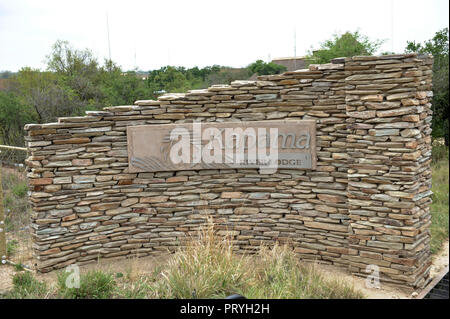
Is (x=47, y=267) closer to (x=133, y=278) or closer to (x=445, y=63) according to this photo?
(x=133, y=278)

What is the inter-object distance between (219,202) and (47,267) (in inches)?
110

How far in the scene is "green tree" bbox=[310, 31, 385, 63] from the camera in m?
13.3

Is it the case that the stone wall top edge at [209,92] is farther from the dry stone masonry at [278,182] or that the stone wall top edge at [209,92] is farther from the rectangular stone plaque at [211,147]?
the rectangular stone plaque at [211,147]

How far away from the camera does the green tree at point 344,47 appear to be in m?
13.3

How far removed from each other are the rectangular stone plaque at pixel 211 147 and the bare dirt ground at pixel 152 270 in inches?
57.3

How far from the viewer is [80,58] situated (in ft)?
54.7

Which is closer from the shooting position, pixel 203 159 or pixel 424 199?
pixel 424 199

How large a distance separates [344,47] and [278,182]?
7.79 meters

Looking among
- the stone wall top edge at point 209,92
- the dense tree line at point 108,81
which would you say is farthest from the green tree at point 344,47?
the stone wall top edge at point 209,92

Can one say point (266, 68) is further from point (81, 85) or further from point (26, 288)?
point (26, 288)

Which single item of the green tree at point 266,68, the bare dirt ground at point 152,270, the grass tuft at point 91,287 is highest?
the green tree at point 266,68

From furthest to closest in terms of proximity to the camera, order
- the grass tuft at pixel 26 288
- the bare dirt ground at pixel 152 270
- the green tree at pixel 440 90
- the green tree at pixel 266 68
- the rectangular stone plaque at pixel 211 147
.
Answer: the green tree at pixel 266 68
the green tree at pixel 440 90
the rectangular stone plaque at pixel 211 147
the bare dirt ground at pixel 152 270
the grass tuft at pixel 26 288

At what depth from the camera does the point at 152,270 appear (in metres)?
6.96

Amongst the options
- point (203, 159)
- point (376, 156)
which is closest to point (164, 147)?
point (203, 159)
